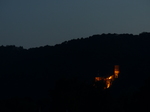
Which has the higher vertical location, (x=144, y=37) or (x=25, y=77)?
(x=144, y=37)

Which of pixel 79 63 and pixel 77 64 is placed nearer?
pixel 77 64

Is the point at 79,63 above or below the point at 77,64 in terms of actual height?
above

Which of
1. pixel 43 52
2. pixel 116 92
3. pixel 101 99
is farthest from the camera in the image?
pixel 43 52

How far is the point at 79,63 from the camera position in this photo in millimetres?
75062

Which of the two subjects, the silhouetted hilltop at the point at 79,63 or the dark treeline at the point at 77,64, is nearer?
the dark treeline at the point at 77,64

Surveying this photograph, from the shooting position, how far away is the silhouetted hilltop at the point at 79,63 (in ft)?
219

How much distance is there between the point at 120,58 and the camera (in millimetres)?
73562

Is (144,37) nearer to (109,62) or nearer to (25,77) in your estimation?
(109,62)

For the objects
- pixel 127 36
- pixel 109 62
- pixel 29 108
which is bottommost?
pixel 29 108

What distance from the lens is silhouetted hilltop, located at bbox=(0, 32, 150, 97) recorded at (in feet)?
219

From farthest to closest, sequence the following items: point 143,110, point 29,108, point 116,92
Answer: point 116,92
point 29,108
point 143,110

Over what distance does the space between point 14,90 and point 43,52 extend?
74.0 feet

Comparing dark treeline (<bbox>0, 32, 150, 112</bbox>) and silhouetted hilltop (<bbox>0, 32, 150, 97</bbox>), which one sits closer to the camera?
dark treeline (<bbox>0, 32, 150, 112</bbox>)

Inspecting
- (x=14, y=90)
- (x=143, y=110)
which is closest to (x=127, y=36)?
(x=14, y=90)
